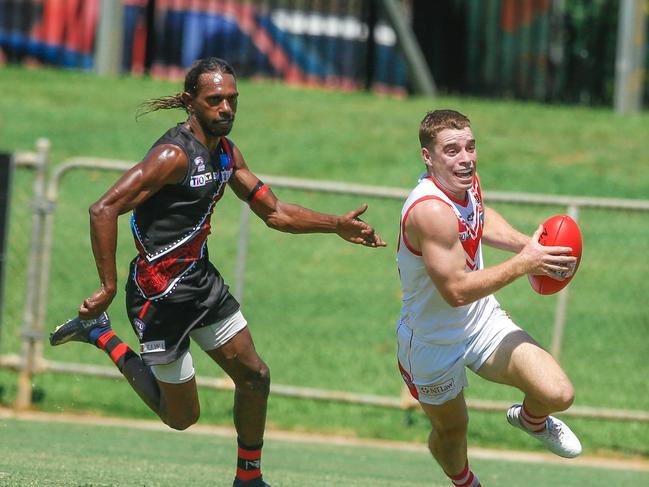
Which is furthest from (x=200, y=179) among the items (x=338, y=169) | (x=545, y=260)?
(x=338, y=169)

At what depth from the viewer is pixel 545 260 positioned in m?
5.75

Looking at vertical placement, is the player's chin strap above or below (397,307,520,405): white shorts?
above

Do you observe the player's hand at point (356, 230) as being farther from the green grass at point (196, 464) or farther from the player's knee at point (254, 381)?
the green grass at point (196, 464)

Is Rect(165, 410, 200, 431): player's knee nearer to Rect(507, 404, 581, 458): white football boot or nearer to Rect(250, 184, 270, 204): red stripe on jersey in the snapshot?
Rect(250, 184, 270, 204): red stripe on jersey

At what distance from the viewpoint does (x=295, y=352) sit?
1116 cm

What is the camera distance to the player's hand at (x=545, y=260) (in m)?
5.75

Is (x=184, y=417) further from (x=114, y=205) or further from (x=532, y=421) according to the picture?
(x=532, y=421)

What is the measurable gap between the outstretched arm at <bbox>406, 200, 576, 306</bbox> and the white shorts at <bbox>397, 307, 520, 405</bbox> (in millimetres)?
420

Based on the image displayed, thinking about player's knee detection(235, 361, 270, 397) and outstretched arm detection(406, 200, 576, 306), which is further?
player's knee detection(235, 361, 270, 397)

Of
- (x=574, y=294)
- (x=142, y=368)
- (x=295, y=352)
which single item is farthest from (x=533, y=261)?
(x=574, y=294)

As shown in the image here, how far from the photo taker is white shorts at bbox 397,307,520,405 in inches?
241

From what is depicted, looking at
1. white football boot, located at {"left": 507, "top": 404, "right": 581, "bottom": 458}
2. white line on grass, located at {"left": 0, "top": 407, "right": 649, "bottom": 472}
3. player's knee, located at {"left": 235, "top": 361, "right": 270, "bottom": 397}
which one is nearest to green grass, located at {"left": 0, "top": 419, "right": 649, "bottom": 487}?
white line on grass, located at {"left": 0, "top": 407, "right": 649, "bottom": 472}

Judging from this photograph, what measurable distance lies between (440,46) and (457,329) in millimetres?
14385

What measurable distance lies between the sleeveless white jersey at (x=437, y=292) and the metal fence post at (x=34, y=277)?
4.83 metres
